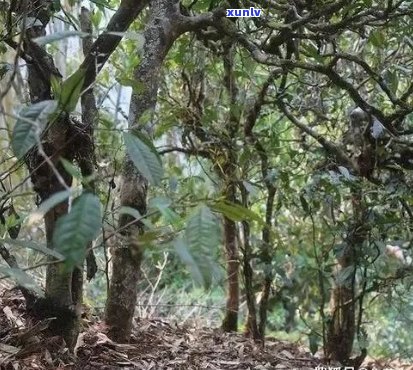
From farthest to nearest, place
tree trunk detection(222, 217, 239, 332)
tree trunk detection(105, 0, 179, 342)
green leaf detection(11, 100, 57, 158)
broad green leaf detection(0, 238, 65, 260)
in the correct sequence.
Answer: tree trunk detection(222, 217, 239, 332), tree trunk detection(105, 0, 179, 342), broad green leaf detection(0, 238, 65, 260), green leaf detection(11, 100, 57, 158)

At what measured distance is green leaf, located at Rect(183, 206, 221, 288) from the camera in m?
0.63

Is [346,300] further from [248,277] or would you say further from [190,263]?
[190,263]

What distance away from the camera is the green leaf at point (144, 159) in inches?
32.4

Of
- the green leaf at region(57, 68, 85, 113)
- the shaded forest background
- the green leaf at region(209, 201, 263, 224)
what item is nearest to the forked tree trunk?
the shaded forest background

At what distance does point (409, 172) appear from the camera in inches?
71.6

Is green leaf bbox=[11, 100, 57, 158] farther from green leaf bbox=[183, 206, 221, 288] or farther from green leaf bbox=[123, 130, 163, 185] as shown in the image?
green leaf bbox=[183, 206, 221, 288]

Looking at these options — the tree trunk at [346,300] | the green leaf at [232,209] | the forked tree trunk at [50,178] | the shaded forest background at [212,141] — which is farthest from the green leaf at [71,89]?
the tree trunk at [346,300]

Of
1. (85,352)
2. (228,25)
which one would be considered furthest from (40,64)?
(85,352)

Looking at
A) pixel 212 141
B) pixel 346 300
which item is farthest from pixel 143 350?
pixel 346 300

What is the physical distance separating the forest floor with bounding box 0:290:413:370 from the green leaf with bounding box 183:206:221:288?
82 cm

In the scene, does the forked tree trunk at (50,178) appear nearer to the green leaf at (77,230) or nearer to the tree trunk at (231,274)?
the green leaf at (77,230)

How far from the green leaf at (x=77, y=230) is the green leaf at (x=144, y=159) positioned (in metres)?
0.20

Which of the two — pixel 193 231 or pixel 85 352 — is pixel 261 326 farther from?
pixel 193 231

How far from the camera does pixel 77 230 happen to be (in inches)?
23.5
